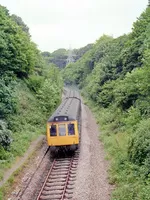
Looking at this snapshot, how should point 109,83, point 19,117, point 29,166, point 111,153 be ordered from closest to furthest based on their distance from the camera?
point 29,166 → point 111,153 → point 19,117 → point 109,83

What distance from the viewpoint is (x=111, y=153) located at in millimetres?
19891

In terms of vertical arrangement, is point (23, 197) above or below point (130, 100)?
below

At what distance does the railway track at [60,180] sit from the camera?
45.1ft

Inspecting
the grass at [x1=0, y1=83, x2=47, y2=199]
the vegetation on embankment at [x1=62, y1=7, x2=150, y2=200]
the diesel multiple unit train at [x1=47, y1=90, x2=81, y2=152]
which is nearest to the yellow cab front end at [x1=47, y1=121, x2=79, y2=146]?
the diesel multiple unit train at [x1=47, y1=90, x2=81, y2=152]

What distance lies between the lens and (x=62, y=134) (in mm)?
20156

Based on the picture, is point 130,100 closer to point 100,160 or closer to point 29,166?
point 100,160

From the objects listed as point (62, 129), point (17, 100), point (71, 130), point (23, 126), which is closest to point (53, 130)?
point (62, 129)

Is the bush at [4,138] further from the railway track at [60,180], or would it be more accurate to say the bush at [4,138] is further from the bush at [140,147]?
the bush at [140,147]

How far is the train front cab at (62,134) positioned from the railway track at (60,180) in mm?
943

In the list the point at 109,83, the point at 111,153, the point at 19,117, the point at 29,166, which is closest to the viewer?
the point at 29,166

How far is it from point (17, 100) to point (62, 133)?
762cm

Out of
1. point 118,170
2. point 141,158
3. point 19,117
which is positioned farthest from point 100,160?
point 19,117

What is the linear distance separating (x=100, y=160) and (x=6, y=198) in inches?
272

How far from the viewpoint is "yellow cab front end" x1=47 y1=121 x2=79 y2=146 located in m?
20.1
